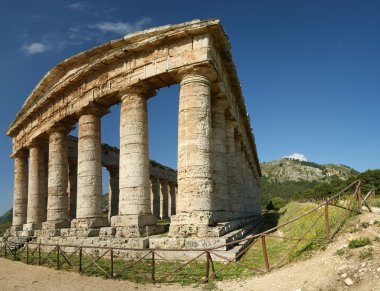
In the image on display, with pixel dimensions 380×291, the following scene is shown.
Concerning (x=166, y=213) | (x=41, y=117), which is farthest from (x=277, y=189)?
Answer: (x=41, y=117)

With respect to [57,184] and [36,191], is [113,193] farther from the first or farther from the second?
[57,184]

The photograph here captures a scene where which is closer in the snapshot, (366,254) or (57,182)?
(366,254)

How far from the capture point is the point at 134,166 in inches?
614

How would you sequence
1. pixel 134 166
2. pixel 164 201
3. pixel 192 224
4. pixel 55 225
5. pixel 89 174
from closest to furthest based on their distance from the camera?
pixel 192 224
pixel 134 166
pixel 89 174
pixel 55 225
pixel 164 201

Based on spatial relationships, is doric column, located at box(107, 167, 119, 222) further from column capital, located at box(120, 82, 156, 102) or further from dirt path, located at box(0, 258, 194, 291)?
dirt path, located at box(0, 258, 194, 291)

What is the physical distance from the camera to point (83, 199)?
17.8 metres

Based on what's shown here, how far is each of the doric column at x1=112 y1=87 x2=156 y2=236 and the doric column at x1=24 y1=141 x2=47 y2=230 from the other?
1062 centimetres

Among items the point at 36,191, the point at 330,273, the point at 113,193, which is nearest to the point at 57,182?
the point at 36,191

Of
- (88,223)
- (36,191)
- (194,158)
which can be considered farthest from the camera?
(36,191)

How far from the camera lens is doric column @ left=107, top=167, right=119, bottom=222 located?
2991cm

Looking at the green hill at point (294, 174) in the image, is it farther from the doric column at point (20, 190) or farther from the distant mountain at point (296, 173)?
the doric column at point (20, 190)

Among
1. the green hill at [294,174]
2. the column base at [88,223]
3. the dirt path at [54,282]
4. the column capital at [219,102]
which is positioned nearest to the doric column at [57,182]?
the column base at [88,223]

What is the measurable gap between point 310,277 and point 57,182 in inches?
660

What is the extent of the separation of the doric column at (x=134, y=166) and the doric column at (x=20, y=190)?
14.1 m
